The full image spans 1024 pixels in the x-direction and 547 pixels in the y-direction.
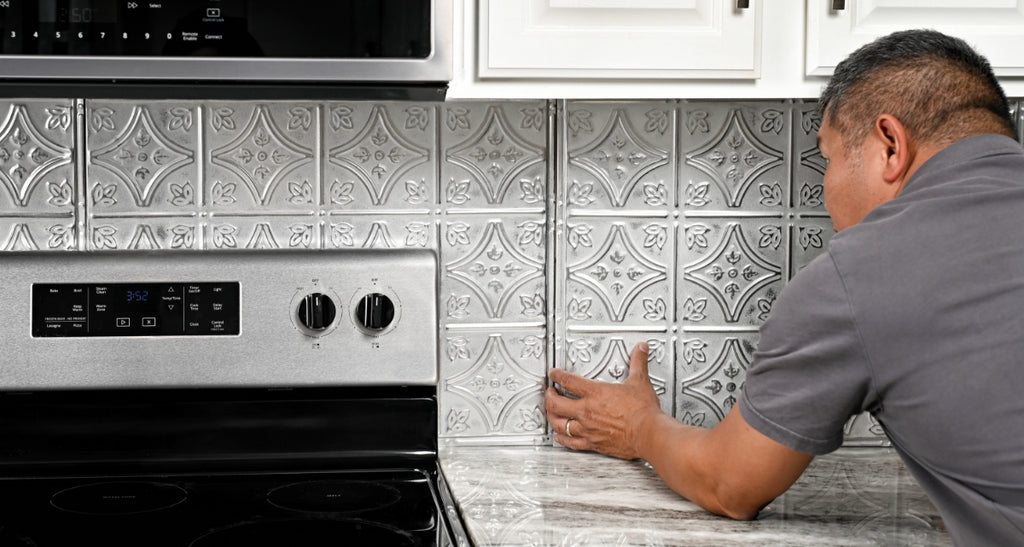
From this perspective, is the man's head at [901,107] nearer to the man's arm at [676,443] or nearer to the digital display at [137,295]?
the man's arm at [676,443]

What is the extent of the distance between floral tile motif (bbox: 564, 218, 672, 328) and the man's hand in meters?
0.07

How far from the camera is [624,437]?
1389mm

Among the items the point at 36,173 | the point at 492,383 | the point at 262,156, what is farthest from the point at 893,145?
the point at 36,173

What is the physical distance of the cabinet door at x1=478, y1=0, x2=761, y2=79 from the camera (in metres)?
1.13

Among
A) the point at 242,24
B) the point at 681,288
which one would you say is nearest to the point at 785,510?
the point at 681,288

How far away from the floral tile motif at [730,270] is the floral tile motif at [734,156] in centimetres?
3

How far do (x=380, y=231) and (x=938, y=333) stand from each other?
810mm

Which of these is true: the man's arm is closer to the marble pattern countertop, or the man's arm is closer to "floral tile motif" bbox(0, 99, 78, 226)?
the marble pattern countertop

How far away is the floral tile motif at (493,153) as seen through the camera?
56.6 inches

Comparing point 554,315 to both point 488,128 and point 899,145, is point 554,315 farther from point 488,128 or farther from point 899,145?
point 899,145

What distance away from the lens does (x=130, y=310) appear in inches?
53.3

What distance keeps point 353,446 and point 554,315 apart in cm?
36

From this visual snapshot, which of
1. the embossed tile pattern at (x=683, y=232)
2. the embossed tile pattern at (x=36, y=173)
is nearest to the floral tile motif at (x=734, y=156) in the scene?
the embossed tile pattern at (x=683, y=232)

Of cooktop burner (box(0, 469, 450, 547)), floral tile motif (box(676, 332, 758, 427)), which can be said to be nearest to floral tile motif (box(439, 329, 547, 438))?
cooktop burner (box(0, 469, 450, 547))
